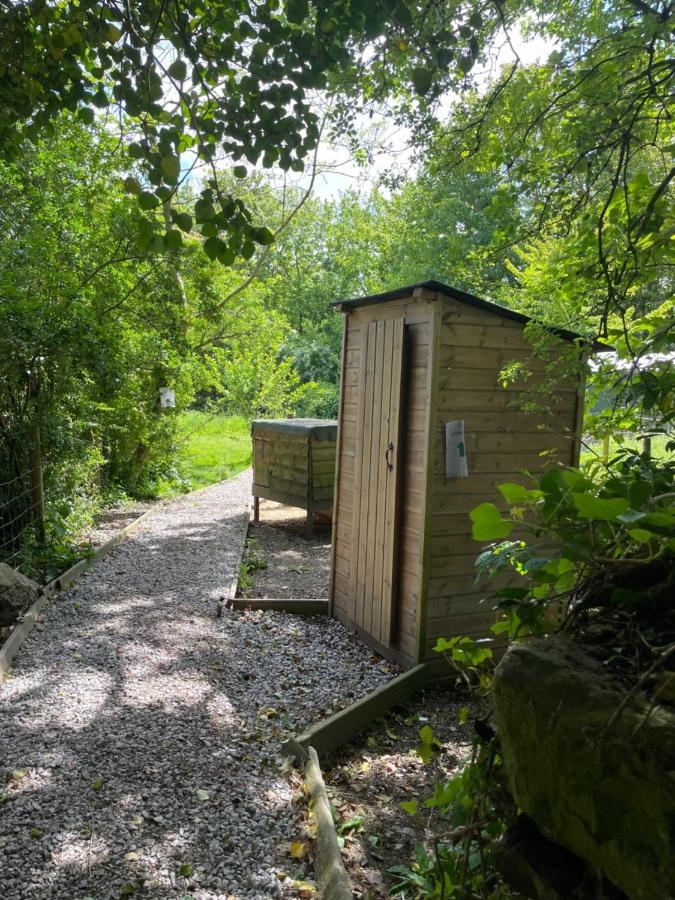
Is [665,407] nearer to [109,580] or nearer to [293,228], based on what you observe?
[109,580]

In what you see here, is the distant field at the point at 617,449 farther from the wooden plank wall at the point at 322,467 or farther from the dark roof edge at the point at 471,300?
the wooden plank wall at the point at 322,467

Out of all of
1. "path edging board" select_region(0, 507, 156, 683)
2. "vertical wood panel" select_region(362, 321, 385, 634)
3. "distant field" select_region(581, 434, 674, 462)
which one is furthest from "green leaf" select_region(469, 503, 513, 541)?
"path edging board" select_region(0, 507, 156, 683)

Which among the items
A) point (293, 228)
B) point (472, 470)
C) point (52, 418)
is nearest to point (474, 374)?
point (472, 470)

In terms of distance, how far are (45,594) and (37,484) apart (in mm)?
1169

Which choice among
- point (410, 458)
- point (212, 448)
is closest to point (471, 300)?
point (410, 458)

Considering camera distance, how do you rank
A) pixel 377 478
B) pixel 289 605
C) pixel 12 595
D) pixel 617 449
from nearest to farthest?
1. pixel 617 449
2. pixel 12 595
3. pixel 377 478
4. pixel 289 605

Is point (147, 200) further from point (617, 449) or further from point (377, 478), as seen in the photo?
point (377, 478)

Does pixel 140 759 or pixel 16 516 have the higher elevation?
pixel 16 516

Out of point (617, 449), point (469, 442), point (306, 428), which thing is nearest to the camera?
point (617, 449)

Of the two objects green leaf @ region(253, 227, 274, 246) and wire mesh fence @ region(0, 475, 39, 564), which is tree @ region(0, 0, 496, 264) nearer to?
green leaf @ region(253, 227, 274, 246)

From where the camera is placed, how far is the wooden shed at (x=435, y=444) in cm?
400

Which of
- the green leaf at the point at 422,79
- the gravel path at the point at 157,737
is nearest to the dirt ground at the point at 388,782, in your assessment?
the gravel path at the point at 157,737

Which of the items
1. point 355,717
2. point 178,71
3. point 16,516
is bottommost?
point 355,717

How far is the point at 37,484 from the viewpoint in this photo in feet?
18.3
